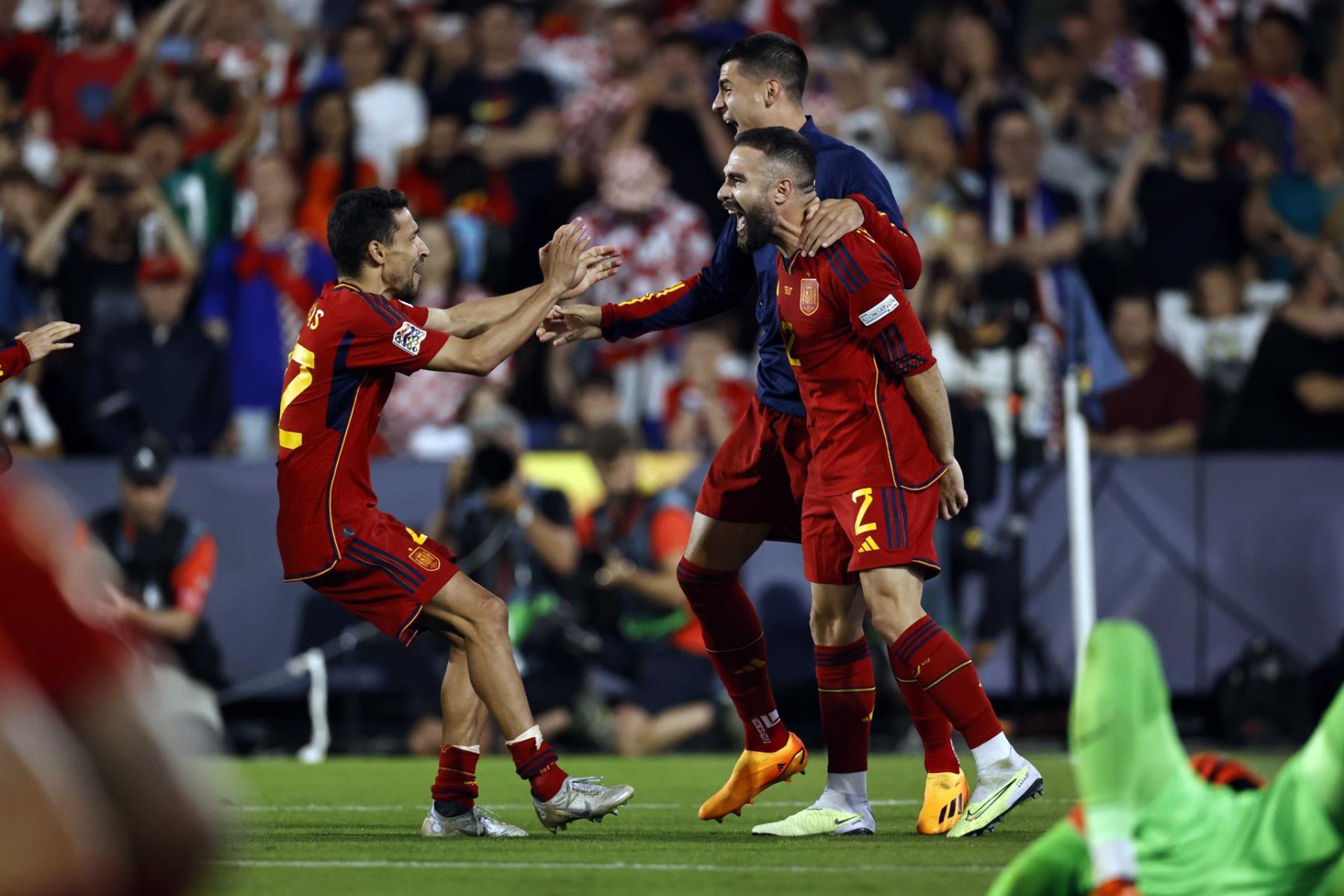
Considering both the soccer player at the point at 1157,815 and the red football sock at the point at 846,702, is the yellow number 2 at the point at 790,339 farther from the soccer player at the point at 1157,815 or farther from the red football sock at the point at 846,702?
the soccer player at the point at 1157,815

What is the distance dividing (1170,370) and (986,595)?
2.02m

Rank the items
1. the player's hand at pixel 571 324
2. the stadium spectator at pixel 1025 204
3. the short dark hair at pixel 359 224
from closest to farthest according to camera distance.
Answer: the short dark hair at pixel 359 224
the player's hand at pixel 571 324
the stadium spectator at pixel 1025 204

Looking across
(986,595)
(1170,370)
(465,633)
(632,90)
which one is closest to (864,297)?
(465,633)

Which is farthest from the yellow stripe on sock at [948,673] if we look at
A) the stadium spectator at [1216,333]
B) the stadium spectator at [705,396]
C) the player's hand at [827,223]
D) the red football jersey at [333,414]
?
the stadium spectator at [1216,333]

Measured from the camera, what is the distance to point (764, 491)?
7039 mm

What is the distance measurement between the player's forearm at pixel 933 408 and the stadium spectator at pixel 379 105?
24.7 feet

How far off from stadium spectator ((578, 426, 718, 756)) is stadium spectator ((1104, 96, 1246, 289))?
163 inches

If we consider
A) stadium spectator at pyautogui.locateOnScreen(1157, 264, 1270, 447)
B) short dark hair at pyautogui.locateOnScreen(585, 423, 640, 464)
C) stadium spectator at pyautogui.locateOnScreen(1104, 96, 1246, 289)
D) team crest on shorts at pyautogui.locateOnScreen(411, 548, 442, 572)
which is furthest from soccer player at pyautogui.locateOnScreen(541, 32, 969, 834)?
stadium spectator at pyautogui.locateOnScreen(1104, 96, 1246, 289)

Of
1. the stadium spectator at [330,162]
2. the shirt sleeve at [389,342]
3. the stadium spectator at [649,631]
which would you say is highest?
the stadium spectator at [330,162]

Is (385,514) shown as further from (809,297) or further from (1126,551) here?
(1126,551)

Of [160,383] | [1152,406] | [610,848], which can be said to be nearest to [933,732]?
[610,848]

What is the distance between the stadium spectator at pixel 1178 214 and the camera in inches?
522

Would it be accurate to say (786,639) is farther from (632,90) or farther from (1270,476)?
(632,90)

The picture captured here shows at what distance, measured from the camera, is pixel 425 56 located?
45.9 ft
